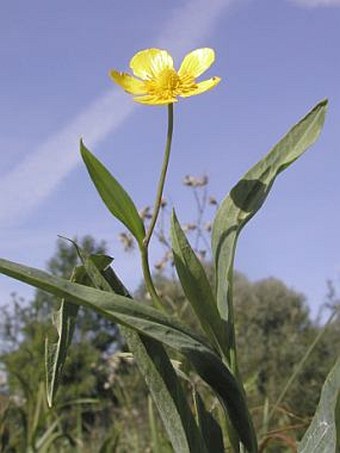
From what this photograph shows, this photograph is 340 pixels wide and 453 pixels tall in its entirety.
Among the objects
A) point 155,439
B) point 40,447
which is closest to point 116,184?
point 155,439

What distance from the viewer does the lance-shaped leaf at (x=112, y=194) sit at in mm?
690

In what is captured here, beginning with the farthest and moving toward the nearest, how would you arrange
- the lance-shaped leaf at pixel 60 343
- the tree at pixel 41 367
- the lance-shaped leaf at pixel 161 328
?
the tree at pixel 41 367, the lance-shaped leaf at pixel 60 343, the lance-shaped leaf at pixel 161 328

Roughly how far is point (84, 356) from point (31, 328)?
6.71 m

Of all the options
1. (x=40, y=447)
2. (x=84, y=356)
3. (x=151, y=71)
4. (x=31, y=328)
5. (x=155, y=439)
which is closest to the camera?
(x=151, y=71)

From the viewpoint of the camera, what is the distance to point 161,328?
62 centimetres

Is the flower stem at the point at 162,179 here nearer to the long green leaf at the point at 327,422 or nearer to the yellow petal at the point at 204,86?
the yellow petal at the point at 204,86

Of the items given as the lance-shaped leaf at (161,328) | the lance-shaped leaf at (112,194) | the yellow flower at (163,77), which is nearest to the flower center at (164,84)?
the yellow flower at (163,77)

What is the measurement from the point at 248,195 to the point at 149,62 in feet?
0.56

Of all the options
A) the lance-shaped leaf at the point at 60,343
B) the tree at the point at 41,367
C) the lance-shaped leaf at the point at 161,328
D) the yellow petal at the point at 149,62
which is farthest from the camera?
the tree at the point at 41,367

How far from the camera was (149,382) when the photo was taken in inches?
A: 25.7

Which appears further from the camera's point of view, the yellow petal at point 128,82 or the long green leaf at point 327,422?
the yellow petal at point 128,82

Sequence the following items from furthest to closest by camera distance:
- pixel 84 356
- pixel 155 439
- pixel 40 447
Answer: pixel 84 356
pixel 40 447
pixel 155 439

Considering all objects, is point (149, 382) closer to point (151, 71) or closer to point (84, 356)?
point (151, 71)

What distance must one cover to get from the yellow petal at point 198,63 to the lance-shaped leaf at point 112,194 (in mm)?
143
